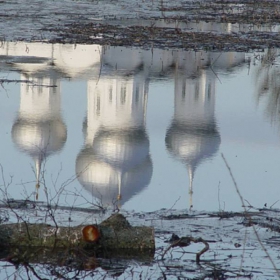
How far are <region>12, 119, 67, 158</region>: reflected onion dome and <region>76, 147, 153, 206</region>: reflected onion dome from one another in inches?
17.5

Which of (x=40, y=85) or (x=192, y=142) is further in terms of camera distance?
(x=40, y=85)

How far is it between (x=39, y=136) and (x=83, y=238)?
5678mm

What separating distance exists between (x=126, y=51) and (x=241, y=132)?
26.8ft

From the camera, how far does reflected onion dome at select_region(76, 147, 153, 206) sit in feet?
28.3

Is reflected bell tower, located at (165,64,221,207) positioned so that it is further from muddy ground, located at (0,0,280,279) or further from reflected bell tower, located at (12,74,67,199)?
reflected bell tower, located at (12,74,67,199)

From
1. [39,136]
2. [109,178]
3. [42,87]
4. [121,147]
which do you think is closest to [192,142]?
[121,147]

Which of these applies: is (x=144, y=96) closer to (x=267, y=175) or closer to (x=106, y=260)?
(x=267, y=175)

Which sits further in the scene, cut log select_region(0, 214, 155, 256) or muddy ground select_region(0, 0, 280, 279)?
cut log select_region(0, 214, 155, 256)

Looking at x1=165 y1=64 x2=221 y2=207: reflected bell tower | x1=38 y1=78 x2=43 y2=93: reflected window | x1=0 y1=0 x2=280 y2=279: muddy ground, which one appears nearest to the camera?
x1=0 y1=0 x2=280 y2=279: muddy ground

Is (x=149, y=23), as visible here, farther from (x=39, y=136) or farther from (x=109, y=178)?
(x=109, y=178)

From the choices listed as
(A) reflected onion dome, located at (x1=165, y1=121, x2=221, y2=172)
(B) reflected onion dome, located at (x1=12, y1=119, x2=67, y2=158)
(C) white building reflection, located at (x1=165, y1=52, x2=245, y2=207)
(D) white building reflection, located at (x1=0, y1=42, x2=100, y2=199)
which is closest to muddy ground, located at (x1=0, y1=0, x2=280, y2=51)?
(D) white building reflection, located at (x1=0, y1=42, x2=100, y2=199)

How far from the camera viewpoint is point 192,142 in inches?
455

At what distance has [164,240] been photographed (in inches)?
263

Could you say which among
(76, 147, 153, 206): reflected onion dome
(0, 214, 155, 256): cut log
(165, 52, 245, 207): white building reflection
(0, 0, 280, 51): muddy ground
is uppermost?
(0, 214, 155, 256): cut log
